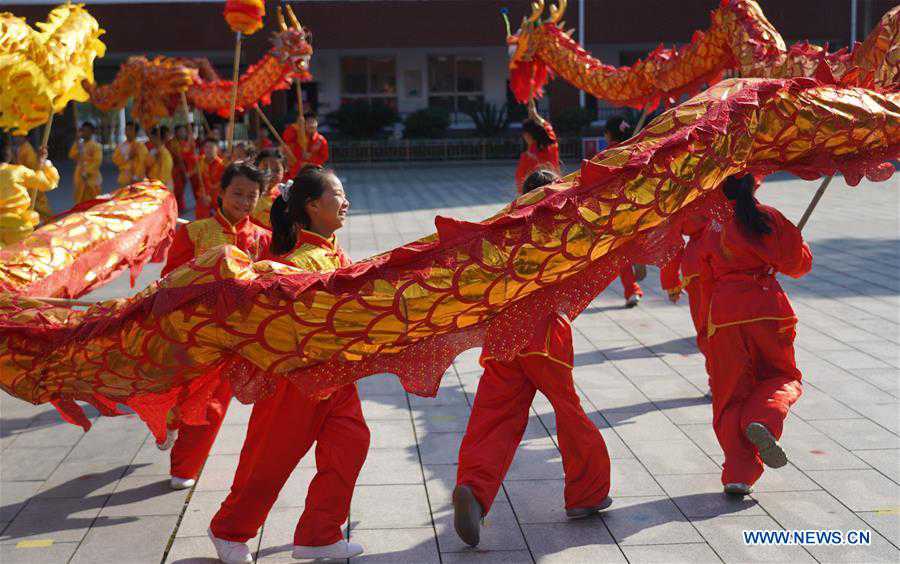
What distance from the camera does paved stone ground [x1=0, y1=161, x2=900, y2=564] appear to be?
3658mm

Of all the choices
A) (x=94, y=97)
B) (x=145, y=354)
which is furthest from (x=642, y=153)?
(x=94, y=97)

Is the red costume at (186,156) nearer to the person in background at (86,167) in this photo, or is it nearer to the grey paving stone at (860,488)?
the person in background at (86,167)

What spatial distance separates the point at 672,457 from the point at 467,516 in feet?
4.54

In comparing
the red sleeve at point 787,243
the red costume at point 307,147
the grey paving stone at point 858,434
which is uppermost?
the red sleeve at point 787,243

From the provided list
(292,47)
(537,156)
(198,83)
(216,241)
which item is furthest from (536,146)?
(216,241)

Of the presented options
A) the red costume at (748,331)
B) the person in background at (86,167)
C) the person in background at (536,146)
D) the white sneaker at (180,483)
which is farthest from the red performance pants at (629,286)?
the person in background at (86,167)

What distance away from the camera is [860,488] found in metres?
4.03

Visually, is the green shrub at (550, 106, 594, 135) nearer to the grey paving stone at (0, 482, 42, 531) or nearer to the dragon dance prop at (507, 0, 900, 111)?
the dragon dance prop at (507, 0, 900, 111)

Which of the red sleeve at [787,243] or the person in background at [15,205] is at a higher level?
the person in background at [15,205]

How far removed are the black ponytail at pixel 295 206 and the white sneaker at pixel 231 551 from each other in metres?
1.06

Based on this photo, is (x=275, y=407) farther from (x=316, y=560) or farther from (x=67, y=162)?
(x=67, y=162)

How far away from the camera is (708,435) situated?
15.7ft

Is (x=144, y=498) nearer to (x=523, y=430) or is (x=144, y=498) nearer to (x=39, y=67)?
(x=523, y=430)

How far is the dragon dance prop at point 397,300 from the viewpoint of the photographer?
276 centimetres
